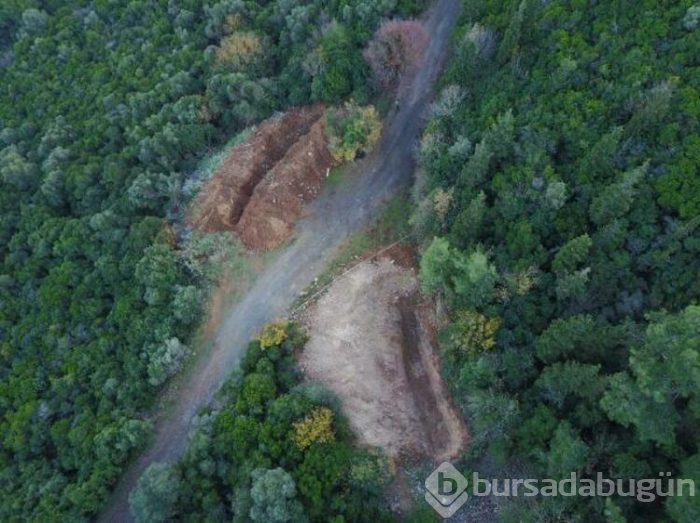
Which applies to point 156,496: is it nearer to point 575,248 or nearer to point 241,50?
point 575,248

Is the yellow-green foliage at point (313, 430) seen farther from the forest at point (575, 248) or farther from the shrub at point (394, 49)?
the shrub at point (394, 49)

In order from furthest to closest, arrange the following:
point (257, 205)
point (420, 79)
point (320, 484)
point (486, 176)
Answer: point (420, 79), point (257, 205), point (486, 176), point (320, 484)

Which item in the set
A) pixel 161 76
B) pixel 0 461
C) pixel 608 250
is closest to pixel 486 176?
pixel 608 250

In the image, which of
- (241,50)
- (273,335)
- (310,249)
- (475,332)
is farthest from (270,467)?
(241,50)

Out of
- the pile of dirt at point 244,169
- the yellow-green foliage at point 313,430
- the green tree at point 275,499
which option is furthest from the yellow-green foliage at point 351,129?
the green tree at point 275,499

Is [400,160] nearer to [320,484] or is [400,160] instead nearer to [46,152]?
[320,484]
